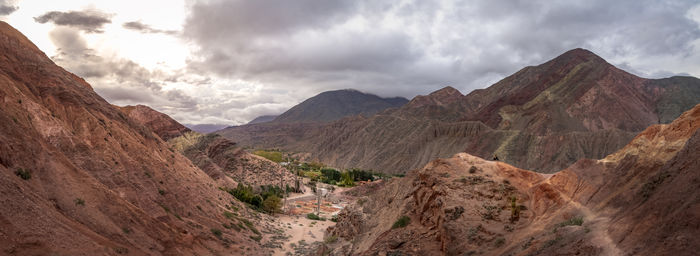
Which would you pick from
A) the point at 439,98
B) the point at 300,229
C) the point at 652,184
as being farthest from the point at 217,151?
the point at 439,98

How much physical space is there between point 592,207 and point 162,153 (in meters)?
29.7

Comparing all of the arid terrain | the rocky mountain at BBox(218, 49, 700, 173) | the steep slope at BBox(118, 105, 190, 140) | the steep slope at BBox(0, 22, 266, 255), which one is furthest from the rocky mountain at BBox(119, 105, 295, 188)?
the rocky mountain at BBox(218, 49, 700, 173)

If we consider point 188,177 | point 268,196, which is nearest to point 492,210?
point 188,177

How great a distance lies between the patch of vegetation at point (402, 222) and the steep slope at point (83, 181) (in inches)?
456

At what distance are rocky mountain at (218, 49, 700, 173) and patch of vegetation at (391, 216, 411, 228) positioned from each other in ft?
216

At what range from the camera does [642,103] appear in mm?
101812

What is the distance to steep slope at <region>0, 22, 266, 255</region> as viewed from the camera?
13.4m

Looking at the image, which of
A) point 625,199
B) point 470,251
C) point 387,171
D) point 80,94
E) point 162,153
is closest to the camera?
point 625,199

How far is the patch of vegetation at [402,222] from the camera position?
18.2 meters

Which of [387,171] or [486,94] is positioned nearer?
[387,171]

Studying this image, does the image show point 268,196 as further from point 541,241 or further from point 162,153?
point 541,241

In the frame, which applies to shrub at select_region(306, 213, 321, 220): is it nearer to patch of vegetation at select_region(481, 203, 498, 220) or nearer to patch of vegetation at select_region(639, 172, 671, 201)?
patch of vegetation at select_region(481, 203, 498, 220)

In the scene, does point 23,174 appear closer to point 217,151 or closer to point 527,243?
point 527,243

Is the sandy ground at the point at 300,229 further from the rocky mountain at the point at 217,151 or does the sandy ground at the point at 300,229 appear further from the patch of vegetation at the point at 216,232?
the rocky mountain at the point at 217,151
